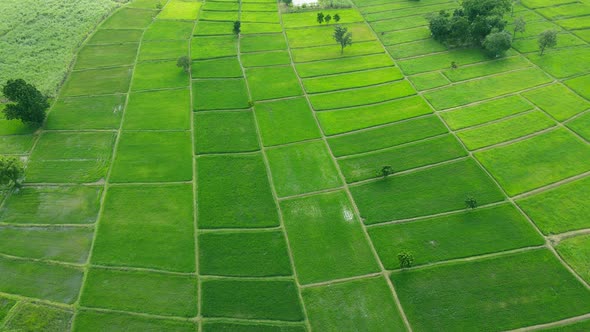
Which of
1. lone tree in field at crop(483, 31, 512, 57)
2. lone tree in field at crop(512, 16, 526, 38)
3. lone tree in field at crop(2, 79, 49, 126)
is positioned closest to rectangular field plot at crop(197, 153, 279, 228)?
lone tree in field at crop(2, 79, 49, 126)

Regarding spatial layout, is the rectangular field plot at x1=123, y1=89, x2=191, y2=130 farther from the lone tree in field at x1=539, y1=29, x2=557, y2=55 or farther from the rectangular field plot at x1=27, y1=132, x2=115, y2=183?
the lone tree in field at x1=539, y1=29, x2=557, y2=55

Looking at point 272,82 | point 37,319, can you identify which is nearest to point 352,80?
point 272,82

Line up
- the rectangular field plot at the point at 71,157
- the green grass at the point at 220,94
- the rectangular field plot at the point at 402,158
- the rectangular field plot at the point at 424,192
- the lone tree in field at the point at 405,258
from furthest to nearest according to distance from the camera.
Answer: the green grass at the point at 220,94 → the rectangular field plot at the point at 402,158 → the rectangular field plot at the point at 71,157 → the rectangular field plot at the point at 424,192 → the lone tree in field at the point at 405,258

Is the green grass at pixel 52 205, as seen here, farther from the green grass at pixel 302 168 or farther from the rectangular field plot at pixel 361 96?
the rectangular field plot at pixel 361 96

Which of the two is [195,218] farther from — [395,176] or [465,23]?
[465,23]

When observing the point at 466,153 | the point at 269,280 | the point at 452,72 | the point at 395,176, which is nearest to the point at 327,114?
the point at 395,176

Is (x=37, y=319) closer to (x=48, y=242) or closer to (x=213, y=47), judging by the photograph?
(x=48, y=242)

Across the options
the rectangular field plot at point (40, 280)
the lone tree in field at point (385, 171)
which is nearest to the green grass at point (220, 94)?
the lone tree in field at point (385, 171)
